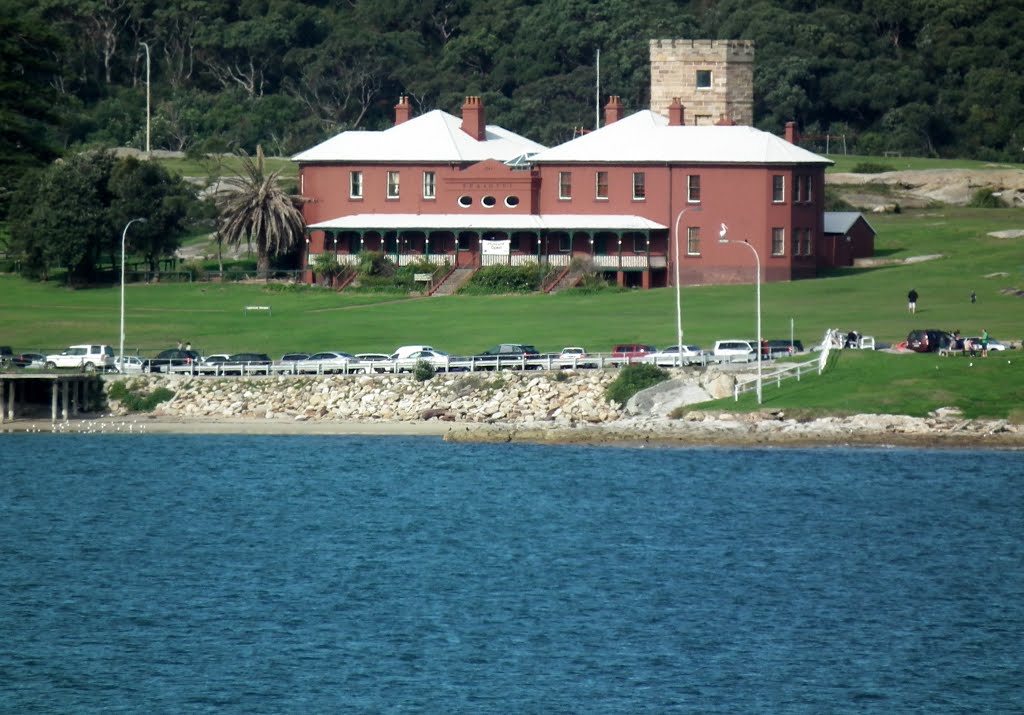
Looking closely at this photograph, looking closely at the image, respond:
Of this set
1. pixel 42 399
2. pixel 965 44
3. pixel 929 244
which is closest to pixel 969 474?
pixel 42 399

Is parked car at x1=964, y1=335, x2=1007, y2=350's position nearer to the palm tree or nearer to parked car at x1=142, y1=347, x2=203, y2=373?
parked car at x1=142, y1=347, x2=203, y2=373

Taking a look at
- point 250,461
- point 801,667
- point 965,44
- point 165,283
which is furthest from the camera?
point 965,44

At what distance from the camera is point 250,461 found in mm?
82562

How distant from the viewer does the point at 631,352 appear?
8619 cm

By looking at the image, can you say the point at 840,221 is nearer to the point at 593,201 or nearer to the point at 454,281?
the point at 593,201

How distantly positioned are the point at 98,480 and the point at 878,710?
126 feet

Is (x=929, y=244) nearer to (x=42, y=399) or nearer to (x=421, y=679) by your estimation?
(x=42, y=399)

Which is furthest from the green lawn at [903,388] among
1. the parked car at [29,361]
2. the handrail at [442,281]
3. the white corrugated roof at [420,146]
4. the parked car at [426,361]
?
the white corrugated roof at [420,146]

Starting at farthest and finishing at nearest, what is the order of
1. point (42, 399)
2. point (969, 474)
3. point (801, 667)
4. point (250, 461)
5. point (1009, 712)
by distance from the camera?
point (42, 399) → point (250, 461) → point (969, 474) → point (801, 667) → point (1009, 712)

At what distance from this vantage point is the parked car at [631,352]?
3361 inches

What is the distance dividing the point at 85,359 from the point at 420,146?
3031 cm

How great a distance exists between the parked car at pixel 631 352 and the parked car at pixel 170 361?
1609 cm

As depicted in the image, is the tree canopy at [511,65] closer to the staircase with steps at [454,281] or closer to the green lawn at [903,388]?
the staircase with steps at [454,281]

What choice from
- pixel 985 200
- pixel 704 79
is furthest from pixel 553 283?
pixel 985 200
